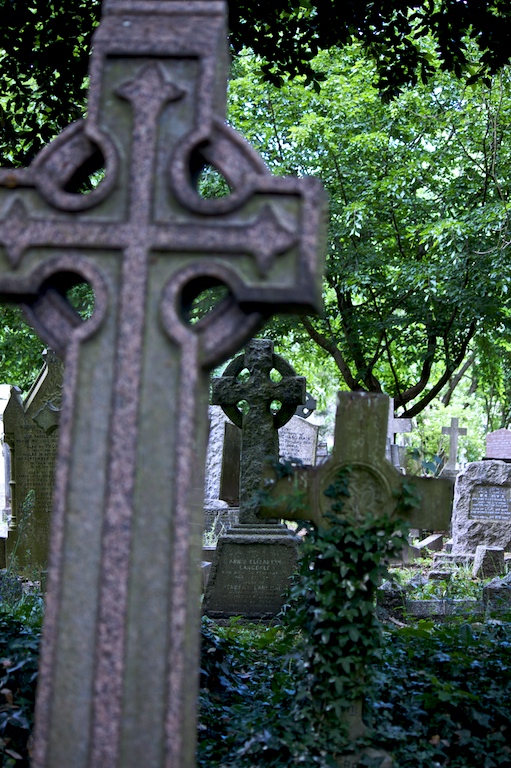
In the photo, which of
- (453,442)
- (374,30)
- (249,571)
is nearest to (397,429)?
(453,442)

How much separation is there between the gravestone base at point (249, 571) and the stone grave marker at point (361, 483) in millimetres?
4694

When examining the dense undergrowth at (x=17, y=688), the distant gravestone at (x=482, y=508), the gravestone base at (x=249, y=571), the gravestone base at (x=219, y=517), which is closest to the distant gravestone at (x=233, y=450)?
the gravestone base at (x=219, y=517)

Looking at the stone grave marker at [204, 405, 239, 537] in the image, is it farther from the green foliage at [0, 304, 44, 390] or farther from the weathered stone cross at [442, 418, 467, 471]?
the weathered stone cross at [442, 418, 467, 471]

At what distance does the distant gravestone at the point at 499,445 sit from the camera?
18.7 meters

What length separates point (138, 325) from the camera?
2.46m

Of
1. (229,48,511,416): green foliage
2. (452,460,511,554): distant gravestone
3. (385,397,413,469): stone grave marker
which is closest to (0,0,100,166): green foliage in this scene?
(229,48,511,416): green foliage

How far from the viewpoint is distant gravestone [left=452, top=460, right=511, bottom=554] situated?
45.6 feet

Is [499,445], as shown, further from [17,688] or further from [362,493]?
[17,688]

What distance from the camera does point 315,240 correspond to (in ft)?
8.22

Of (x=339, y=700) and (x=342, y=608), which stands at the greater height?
(x=342, y=608)

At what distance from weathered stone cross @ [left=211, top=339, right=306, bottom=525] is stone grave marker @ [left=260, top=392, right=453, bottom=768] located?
4.88m

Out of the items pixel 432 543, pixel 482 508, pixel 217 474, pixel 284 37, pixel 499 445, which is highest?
pixel 284 37

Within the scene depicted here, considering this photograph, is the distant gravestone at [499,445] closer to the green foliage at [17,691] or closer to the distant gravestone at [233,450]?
the distant gravestone at [233,450]

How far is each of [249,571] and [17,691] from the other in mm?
4820
